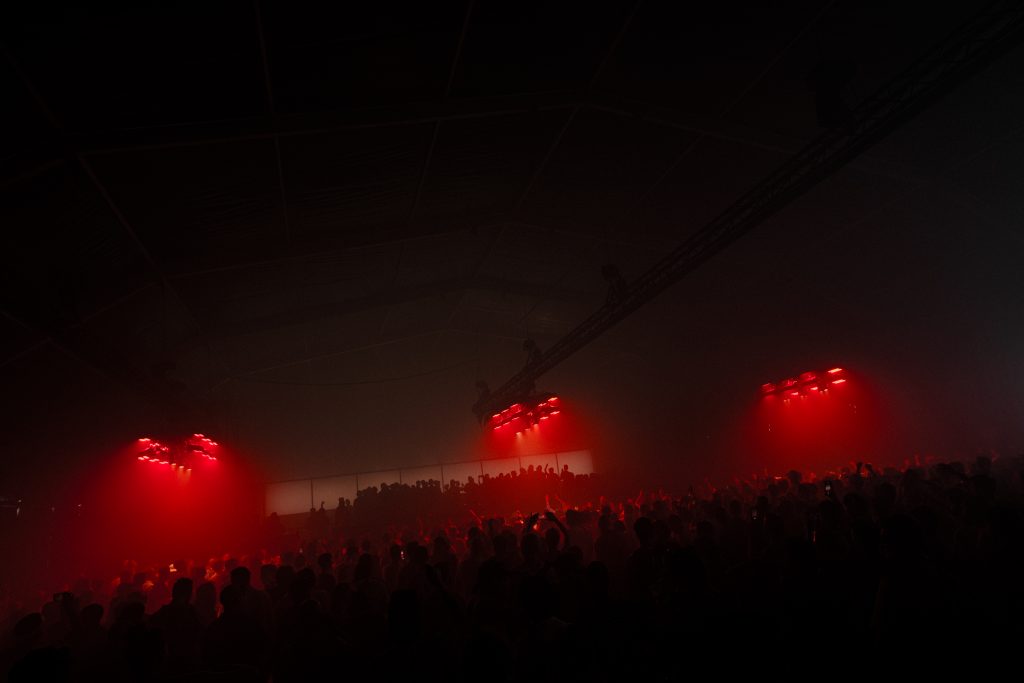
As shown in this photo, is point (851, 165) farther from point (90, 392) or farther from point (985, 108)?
point (90, 392)

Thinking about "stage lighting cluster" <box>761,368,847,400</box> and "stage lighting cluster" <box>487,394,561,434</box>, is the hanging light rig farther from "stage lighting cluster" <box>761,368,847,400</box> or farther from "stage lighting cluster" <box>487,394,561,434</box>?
"stage lighting cluster" <box>761,368,847,400</box>

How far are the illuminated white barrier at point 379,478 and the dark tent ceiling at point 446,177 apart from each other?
5398mm

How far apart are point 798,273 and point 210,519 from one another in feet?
55.6

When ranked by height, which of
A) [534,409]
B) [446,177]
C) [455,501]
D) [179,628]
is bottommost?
[179,628]

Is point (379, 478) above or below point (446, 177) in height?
below

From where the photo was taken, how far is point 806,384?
44.7ft

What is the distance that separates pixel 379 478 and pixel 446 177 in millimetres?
13875

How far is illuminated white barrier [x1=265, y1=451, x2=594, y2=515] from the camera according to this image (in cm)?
1839

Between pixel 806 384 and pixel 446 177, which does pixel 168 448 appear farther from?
pixel 806 384

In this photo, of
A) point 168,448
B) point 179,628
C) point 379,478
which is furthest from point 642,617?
point 379,478

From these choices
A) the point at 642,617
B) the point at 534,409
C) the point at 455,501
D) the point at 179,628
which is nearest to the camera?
the point at 642,617

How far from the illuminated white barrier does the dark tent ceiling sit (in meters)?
5.40

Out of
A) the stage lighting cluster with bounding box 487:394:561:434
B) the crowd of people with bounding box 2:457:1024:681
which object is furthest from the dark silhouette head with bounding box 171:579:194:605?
the stage lighting cluster with bounding box 487:394:561:434

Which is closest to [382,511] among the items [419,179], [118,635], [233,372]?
[233,372]
